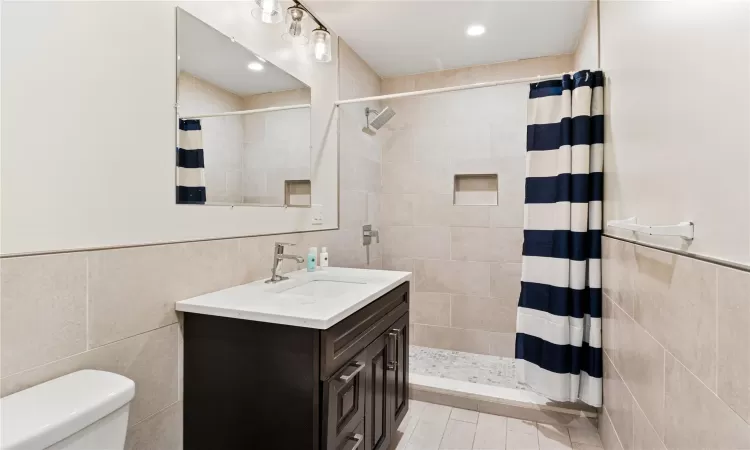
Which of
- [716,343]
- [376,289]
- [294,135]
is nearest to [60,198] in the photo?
[376,289]

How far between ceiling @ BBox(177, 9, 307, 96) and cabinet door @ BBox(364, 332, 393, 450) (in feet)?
4.16

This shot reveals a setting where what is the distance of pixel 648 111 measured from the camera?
1194mm

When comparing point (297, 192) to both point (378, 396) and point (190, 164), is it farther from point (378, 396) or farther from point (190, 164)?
point (378, 396)

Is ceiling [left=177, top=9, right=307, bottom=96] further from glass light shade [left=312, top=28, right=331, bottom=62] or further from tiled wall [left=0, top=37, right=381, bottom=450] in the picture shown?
tiled wall [left=0, top=37, right=381, bottom=450]

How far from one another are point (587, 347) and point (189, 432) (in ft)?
6.16

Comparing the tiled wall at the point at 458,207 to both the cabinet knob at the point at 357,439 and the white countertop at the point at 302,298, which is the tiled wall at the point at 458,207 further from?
the cabinet knob at the point at 357,439

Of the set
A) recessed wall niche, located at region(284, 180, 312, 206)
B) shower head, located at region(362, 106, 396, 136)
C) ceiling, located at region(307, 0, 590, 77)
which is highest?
ceiling, located at region(307, 0, 590, 77)

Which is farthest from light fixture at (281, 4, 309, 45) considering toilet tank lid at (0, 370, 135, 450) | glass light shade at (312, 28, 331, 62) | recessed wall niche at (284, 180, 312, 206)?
toilet tank lid at (0, 370, 135, 450)

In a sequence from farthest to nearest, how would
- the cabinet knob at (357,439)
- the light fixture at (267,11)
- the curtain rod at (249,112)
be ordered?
1. the light fixture at (267,11)
2. the curtain rod at (249,112)
3. the cabinet knob at (357,439)

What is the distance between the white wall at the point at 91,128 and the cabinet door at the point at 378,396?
0.82 metres

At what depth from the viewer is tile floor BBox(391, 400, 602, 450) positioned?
186 centimetres

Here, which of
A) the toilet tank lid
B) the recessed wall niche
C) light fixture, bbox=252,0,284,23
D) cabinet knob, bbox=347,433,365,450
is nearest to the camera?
the toilet tank lid

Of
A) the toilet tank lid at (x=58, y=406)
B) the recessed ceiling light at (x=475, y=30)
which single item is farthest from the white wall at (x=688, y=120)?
the toilet tank lid at (x=58, y=406)

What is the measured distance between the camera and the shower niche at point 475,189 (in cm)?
290
